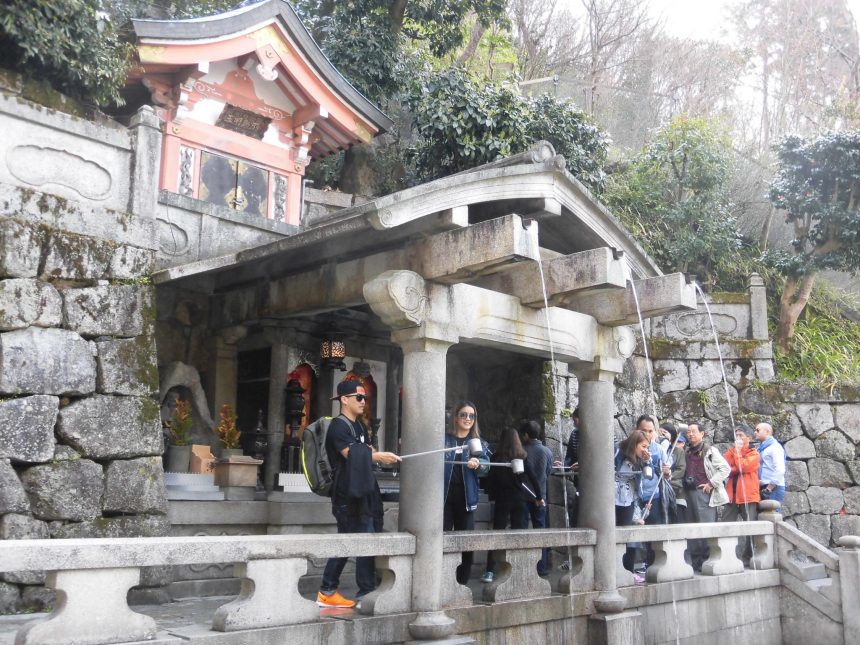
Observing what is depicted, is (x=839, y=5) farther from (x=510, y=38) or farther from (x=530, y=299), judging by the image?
(x=530, y=299)

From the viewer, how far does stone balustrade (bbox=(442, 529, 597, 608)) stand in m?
7.11

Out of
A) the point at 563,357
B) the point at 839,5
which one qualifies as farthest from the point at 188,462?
the point at 839,5

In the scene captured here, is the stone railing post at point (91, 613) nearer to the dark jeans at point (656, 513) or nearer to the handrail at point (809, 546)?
the dark jeans at point (656, 513)

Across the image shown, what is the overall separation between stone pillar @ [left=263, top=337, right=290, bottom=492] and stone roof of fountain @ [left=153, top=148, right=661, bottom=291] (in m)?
1.97

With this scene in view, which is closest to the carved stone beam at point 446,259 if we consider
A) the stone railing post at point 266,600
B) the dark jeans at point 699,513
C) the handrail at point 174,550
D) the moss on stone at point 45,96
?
the handrail at point 174,550

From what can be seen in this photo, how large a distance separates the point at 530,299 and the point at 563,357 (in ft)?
3.22

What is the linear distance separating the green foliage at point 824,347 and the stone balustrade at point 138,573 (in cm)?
1344

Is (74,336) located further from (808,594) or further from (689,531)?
(808,594)

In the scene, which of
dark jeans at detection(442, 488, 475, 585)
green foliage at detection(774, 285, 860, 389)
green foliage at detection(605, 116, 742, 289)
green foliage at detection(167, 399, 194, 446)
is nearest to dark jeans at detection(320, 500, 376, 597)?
dark jeans at detection(442, 488, 475, 585)

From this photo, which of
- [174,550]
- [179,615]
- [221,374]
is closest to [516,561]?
[179,615]

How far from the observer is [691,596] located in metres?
9.51

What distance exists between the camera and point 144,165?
895 cm

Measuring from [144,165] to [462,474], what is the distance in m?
4.85

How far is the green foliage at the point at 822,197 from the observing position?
1641cm
